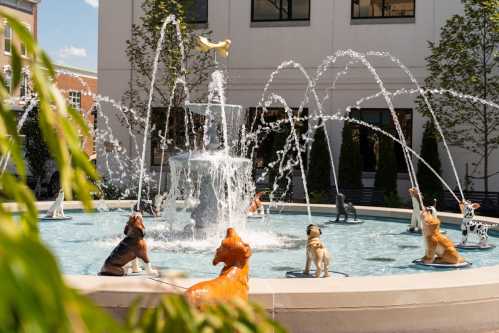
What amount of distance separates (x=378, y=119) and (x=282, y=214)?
9471 millimetres

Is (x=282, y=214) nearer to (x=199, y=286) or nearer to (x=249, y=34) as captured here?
(x=249, y=34)

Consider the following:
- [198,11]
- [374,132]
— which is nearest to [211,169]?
[374,132]

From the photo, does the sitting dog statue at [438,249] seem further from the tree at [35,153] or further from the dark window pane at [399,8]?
the tree at [35,153]

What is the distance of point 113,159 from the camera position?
1047 inches

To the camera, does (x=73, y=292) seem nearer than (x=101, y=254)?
Yes

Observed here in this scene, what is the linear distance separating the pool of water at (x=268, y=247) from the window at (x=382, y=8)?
1185 cm

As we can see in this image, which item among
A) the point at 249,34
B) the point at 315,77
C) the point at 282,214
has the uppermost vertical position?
the point at 249,34

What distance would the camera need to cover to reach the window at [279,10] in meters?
25.3

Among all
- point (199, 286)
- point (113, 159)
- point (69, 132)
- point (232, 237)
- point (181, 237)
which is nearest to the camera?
point (69, 132)

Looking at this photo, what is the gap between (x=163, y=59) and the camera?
949 inches

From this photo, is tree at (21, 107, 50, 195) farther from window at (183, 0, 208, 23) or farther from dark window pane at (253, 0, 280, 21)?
dark window pane at (253, 0, 280, 21)

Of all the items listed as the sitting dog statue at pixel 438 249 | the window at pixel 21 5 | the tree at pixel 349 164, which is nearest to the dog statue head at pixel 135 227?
the sitting dog statue at pixel 438 249

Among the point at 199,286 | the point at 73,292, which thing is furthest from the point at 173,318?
the point at 199,286

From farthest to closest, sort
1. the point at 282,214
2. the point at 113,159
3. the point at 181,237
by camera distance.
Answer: the point at 113,159, the point at 282,214, the point at 181,237
